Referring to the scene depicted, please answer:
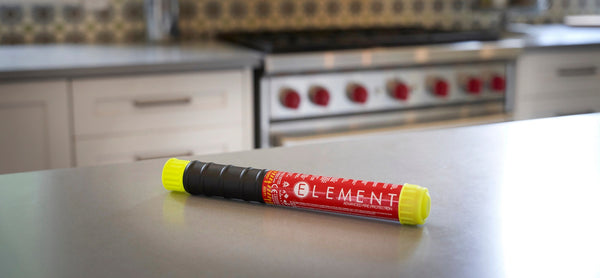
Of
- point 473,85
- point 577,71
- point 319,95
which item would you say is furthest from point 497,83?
point 319,95

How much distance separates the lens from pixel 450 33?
2334mm

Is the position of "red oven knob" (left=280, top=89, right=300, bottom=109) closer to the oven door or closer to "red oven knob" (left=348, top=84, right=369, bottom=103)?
the oven door

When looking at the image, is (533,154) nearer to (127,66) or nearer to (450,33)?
(127,66)

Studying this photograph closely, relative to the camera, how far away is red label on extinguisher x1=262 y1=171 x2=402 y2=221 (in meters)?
0.62

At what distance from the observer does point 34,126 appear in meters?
1.82

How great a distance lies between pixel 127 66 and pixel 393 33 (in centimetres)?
102

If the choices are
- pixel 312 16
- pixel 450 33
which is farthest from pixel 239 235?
pixel 312 16

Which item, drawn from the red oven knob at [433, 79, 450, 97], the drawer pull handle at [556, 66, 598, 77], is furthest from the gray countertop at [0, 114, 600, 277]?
the drawer pull handle at [556, 66, 598, 77]

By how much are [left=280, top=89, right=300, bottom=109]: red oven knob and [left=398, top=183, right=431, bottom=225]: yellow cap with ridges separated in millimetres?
1405

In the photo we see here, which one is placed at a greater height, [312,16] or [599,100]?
[312,16]

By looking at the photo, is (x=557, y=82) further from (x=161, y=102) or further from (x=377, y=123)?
(x=161, y=102)

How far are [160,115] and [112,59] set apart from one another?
0.21m

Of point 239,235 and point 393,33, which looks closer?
point 239,235

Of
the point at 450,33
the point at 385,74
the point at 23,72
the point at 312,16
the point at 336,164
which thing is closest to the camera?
the point at 336,164
